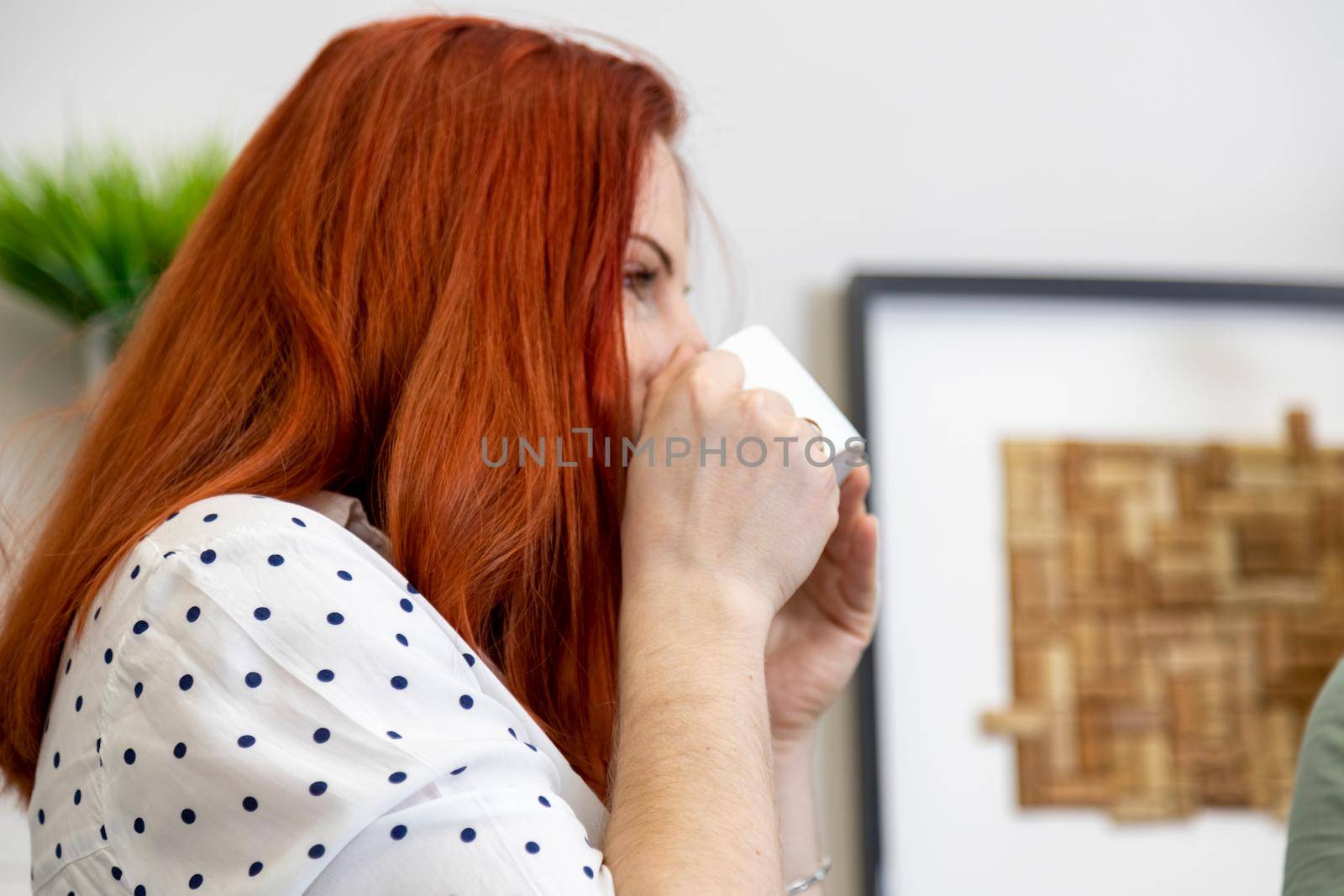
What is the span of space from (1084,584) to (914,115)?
512mm

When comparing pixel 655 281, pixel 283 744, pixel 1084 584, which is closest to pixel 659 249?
pixel 655 281

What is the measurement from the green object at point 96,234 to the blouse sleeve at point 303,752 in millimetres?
541

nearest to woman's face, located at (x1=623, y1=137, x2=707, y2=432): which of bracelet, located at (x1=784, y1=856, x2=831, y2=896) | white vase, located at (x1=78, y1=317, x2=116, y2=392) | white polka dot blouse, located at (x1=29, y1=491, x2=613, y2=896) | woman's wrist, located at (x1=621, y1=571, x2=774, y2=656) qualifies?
woman's wrist, located at (x1=621, y1=571, x2=774, y2=656)

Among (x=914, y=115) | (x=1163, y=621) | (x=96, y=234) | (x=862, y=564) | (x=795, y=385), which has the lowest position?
(x=1163, y=621)

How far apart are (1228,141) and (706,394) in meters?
0.91

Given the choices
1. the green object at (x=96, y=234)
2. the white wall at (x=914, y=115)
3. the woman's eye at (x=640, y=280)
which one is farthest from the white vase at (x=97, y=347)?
the woman's eye at (x=640, y=280)

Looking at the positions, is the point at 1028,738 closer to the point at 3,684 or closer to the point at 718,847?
the point at 718,847

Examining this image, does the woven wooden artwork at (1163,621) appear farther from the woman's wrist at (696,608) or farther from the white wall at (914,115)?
the woman's wrist at (696,608)

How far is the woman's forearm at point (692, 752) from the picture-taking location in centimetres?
46

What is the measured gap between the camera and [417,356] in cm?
61

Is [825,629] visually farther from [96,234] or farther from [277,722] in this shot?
[96,234]

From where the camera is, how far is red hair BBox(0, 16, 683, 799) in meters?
0.58

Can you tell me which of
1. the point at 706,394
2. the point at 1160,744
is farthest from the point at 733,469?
the point at 1160,744

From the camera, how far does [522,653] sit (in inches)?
24.3
